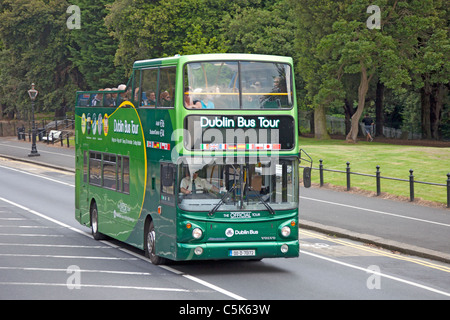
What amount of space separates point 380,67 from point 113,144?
3524 cm

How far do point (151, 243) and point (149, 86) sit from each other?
310cm

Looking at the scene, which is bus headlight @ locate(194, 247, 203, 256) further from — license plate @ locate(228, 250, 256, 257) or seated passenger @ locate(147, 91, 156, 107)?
seated passenger @ locate(147, 91, 156, 107)

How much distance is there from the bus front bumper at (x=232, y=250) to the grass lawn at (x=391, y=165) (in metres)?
12.4

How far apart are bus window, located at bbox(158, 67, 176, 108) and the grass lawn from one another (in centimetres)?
1325

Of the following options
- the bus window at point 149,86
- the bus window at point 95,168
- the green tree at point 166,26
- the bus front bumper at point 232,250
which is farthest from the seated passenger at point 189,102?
the green tree at point 166,26

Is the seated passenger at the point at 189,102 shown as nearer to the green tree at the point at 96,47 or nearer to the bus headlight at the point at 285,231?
the bus headlight at the point at 285,231

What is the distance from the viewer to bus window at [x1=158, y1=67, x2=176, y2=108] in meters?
14.5

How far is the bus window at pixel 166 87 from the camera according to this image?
47.4ft

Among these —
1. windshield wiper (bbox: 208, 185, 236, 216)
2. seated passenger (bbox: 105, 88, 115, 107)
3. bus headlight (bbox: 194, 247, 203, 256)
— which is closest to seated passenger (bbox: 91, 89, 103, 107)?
seated passenger (bbox: 105, 88, 115, 107)

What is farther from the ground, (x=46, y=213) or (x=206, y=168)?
(x=206, y=168)

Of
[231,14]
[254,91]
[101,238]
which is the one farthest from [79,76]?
[254,91]

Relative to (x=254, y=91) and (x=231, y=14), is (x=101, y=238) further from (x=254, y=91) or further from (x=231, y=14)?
(x=231, y=14)

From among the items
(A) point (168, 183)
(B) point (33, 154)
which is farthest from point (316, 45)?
(A) point (168, 183)

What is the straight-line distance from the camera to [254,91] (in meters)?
14.4
